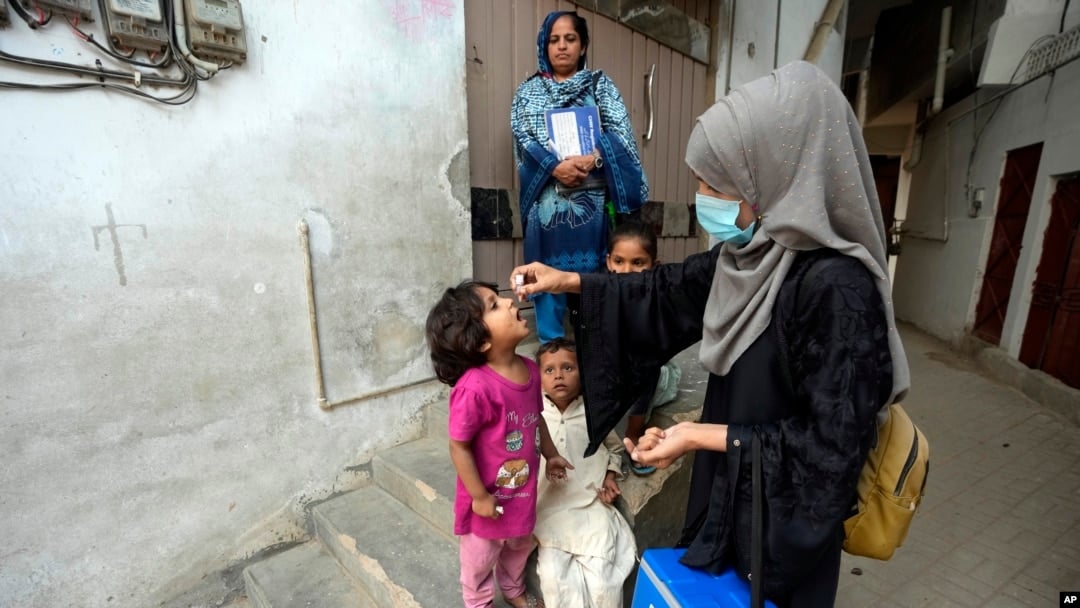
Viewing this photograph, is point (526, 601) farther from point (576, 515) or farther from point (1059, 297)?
point (1059, 297)

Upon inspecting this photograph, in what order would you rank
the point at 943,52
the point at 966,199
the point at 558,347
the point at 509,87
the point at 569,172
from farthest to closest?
1. the point at 943,52
2. the point at 966,199
3. the point at 509,87
4. the point at 569,172
5. the point at 558,347

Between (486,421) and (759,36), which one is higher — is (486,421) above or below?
below

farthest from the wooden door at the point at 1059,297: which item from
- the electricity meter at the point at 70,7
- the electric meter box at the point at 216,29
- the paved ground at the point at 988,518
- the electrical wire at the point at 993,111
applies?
the electricity meter at the point at 70,7

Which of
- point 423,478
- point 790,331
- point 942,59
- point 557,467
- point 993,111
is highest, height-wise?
point 942,59

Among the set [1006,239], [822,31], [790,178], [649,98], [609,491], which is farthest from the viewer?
[1006,239]

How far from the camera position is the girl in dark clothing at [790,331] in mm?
975

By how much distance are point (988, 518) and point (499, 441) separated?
3441 mm

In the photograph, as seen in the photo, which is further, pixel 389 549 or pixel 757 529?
pixel 389 549

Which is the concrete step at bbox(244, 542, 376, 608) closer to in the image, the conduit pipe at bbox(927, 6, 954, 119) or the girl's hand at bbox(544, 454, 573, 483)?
the girl's hand at bbox(544, 454, 573, 483)

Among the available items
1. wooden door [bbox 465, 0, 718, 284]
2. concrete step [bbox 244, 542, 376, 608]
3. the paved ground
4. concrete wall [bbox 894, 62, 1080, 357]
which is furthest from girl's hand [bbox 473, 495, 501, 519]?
concrete wall [bbox 894, 62, 1080, 357]

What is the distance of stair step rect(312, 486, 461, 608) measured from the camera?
1.84 meters

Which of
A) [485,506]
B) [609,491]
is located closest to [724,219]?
[485,506]

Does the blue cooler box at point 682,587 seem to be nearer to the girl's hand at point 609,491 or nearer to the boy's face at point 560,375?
the girl's hand at point 609,491

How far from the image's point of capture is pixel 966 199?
6.96m
